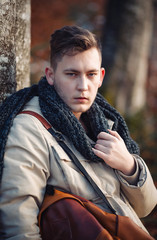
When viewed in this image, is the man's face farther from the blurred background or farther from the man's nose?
the blurred background

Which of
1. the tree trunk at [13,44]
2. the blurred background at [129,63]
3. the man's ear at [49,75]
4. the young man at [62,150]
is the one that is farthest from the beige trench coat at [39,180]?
the blurred background at [129,63]

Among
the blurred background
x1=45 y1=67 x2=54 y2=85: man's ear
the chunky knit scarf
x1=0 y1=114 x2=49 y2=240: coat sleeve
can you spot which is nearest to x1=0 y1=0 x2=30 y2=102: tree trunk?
the chunky knit scarf

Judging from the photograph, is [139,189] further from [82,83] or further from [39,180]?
[82,83]

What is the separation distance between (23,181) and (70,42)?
1.22 meters

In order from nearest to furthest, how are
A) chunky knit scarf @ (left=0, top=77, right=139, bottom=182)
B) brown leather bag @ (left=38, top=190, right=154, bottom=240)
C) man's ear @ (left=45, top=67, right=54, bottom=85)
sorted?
brown leather bag @ (left=38, top=190, right=154, bottom=240) < chunky knit scarf @ (left=0, top=77, right=139, bottom=182) < man's ear @ (left=45, top=67, right=54, bottom=85)

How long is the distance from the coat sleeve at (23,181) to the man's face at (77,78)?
0.47 meters

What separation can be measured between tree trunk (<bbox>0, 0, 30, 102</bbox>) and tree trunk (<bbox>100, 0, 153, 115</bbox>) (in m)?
3.28

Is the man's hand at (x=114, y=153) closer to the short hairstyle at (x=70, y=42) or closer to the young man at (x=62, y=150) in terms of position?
the young man at (x=62, y=150)

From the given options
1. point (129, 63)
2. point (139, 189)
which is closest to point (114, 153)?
point (139, 189)

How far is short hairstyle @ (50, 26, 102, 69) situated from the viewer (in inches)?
91.3

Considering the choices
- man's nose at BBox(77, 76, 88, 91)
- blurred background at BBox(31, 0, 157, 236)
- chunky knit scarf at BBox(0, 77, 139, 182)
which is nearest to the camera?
chunky knit scarf at BBox(0, 77, 139, 182)

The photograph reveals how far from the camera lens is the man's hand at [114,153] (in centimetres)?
229

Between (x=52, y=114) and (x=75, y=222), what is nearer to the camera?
(x=75, y=222)

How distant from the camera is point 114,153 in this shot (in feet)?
7.62
